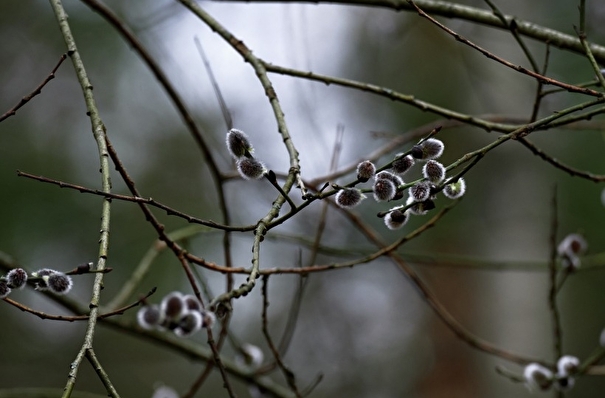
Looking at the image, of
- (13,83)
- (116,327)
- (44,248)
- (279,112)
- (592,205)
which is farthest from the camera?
(592,205)

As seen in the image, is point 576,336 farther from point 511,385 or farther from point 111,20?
point 111,20

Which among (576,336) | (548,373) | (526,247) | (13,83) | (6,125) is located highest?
(13,83)

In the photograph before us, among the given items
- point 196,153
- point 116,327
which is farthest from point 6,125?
point 116,327

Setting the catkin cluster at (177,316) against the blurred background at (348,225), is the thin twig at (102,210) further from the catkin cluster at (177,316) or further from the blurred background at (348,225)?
the blurred background at (348,225)

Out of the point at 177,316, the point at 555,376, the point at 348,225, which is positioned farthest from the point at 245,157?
the point at 348,225

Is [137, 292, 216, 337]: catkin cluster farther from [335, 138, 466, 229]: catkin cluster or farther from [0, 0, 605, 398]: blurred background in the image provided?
[0, 0, 605, 398]: blurred background

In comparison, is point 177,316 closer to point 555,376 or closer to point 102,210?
point 102,210

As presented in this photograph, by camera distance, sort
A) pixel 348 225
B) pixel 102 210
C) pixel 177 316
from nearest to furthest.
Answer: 1. pixel 102 210
2. pixel 177 316
3. pixel 348 225
